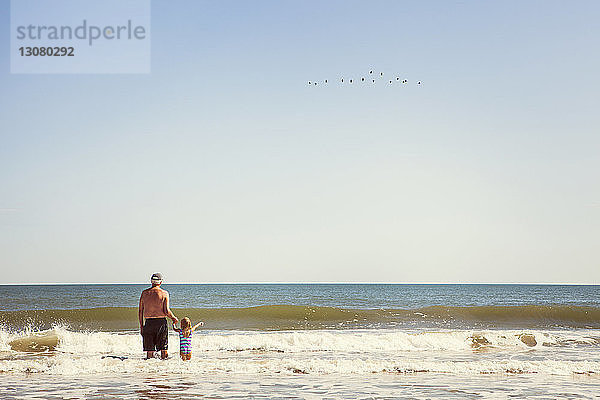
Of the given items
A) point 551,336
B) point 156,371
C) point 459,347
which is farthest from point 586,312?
point 156,371

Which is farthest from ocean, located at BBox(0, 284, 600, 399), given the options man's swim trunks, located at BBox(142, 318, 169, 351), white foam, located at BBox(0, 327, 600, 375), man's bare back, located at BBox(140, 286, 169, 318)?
man's bare back, located at BBox(140, 286, 169, 318)

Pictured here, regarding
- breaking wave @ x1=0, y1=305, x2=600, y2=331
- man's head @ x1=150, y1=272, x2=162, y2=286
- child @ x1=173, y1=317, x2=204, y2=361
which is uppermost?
man's head @ x1=150, y1=272, x2=162, y2=286

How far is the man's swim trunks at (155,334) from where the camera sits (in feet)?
42.2

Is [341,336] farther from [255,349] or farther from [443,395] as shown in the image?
[443,395]

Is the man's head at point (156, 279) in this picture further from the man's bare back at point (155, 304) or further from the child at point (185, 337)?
the child at point (185, 337)

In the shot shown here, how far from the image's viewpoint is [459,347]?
17.3 meters

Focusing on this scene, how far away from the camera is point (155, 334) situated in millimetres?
12930

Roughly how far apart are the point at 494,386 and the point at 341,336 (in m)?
8.22

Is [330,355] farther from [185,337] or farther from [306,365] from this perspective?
[185,337]

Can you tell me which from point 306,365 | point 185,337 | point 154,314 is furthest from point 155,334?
point 306,365

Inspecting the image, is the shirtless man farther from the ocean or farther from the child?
the ocean

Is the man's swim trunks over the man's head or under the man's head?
under

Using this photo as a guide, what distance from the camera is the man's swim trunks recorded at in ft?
42.2

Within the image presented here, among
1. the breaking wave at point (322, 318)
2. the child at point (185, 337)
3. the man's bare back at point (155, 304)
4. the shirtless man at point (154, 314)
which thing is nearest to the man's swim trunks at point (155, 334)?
the shirtless man at point (154, 314)
